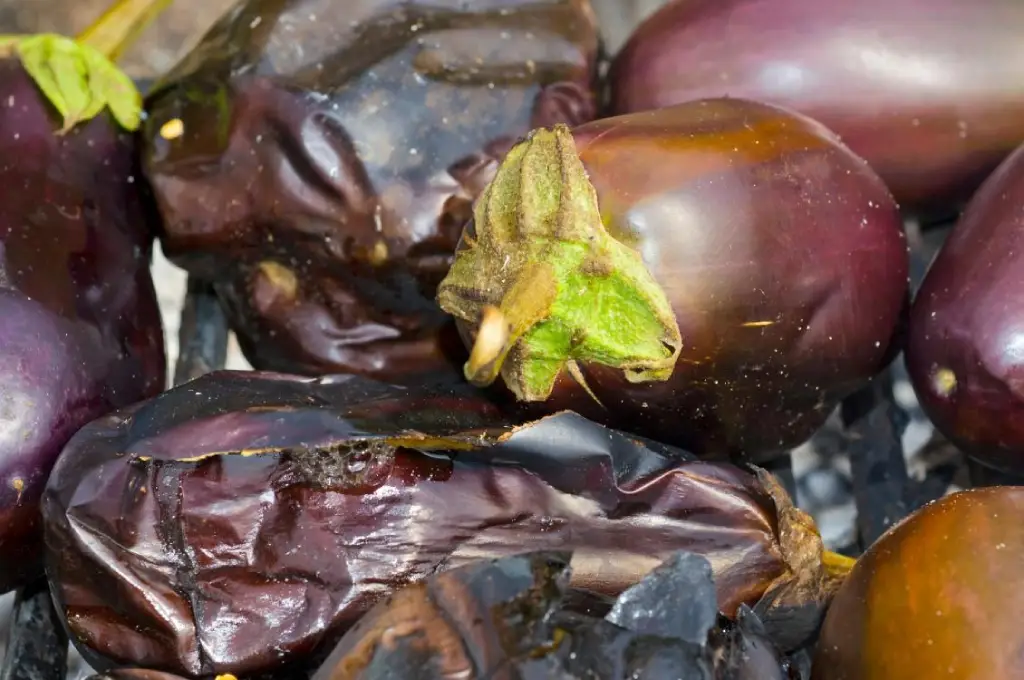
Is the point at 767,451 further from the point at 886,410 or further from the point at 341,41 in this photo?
the point at 341,41

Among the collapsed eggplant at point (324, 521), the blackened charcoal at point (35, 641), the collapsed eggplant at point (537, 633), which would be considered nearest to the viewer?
the collapsed eggplant at point (537, 633)

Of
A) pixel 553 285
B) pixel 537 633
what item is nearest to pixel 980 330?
pixel 553 285

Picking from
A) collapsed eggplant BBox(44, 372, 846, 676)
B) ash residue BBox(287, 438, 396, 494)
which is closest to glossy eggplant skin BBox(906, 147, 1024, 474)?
collapsed eggplant BBox(44, 372, 846, 676)

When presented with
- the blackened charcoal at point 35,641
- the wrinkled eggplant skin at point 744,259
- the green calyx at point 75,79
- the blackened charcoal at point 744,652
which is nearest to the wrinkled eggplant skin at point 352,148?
the green calyx at point 75,79

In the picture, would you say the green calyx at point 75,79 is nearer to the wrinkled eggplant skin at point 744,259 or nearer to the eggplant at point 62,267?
the eggplant at point 62,267

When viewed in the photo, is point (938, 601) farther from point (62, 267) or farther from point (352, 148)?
point (62, 267)

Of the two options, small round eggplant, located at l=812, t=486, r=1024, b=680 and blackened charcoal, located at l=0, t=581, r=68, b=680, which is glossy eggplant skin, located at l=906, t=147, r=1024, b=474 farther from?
blackened charcoal, located at l=0, t=581, r=68, b=680
